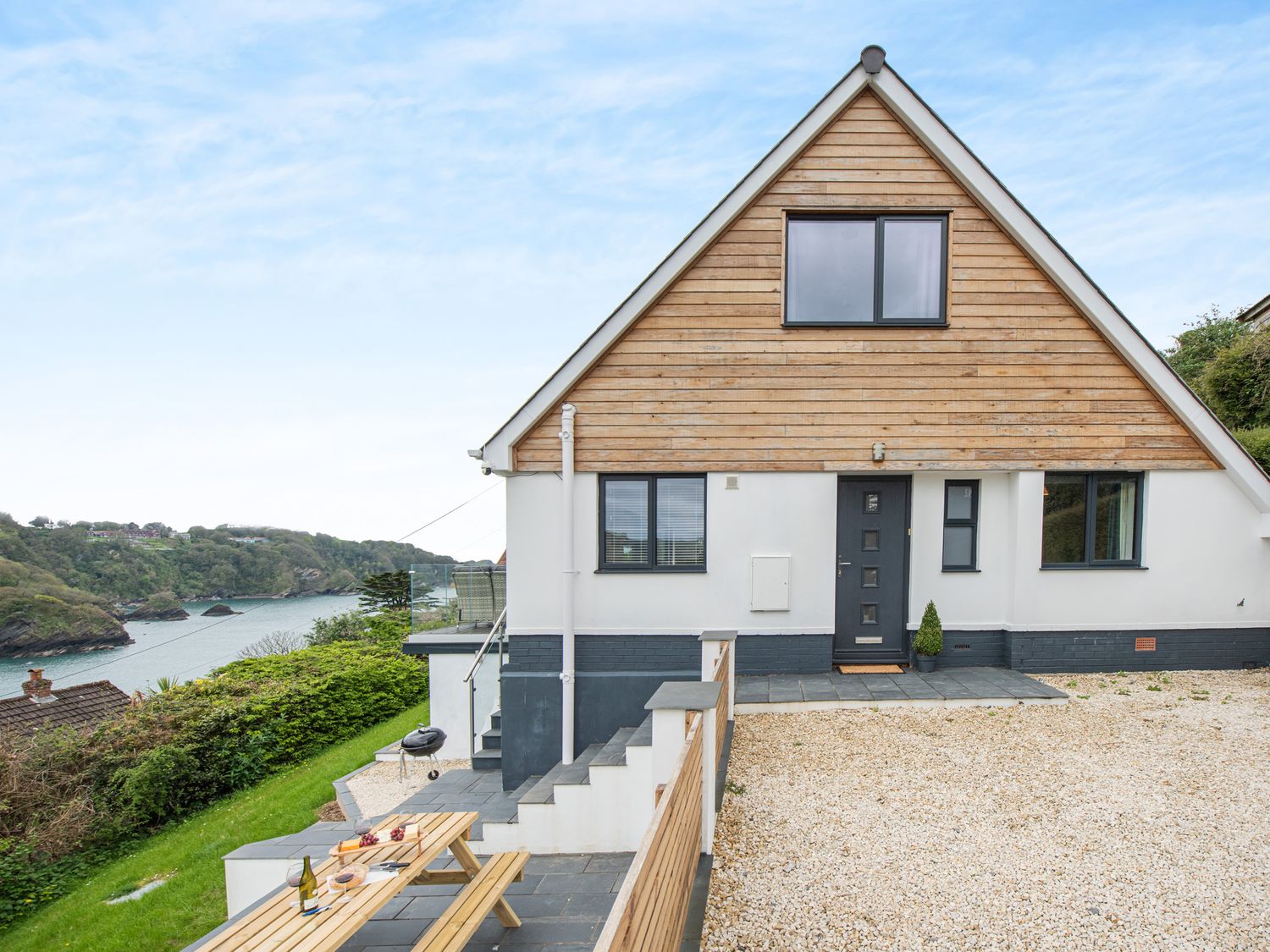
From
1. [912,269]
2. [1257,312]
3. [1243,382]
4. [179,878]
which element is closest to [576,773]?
[179,878]

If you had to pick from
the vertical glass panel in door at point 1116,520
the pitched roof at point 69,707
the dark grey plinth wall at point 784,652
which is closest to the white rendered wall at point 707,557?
the dark grey plinth wall at point 784,652

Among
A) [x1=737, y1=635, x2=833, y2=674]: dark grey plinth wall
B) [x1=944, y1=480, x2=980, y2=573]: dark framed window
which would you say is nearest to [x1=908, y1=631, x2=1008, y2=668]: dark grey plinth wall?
[x1=944, y1=480, x2=980, y2=573]: dark framed window

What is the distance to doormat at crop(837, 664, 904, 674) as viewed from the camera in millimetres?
7656

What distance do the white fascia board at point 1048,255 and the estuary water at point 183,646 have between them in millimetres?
16628

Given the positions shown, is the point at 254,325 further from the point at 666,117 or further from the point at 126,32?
the point at 666,117

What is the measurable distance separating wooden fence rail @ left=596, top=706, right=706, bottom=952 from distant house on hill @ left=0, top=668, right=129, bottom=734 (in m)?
13.6

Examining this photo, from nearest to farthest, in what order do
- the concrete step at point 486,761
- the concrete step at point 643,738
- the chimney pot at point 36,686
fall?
the concrete step at point 643,738 → the concrete step at point 486,761 → the chimney pot at point 36,686

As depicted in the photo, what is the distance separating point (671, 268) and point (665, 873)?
6.37m

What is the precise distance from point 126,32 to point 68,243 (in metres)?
7.53

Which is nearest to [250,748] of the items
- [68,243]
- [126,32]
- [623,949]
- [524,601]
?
[524,601]

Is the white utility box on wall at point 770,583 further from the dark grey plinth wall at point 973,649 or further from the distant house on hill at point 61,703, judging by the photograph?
the distant house on hill at point 61,703

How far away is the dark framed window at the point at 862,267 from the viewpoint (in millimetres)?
7582

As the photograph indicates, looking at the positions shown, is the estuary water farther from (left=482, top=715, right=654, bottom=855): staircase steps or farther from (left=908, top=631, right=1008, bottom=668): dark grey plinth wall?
(left=908, top=631, right=1008, bottom=668): dark grey plinth wall

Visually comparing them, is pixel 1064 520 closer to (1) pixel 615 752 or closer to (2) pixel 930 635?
(2) pixel 930 635
